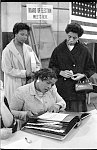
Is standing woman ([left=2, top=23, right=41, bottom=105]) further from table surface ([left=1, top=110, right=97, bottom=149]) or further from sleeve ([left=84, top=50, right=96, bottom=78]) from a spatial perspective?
table surface ([left=1, top=110, right=97, bottom=149])

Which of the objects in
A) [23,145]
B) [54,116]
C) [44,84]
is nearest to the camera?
[23,145]

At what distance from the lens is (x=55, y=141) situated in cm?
158

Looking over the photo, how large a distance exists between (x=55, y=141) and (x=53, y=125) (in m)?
0.17

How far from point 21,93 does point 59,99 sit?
0.42 m

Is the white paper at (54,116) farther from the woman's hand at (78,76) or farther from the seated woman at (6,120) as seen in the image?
the woman's hand at (78,76)

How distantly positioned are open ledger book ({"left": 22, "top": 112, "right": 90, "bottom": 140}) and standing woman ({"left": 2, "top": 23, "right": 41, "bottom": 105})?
0.93 meters

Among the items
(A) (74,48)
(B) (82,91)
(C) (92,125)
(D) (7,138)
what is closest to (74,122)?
(C) (92,125)

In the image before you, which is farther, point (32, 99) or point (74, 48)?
point (74, 48)

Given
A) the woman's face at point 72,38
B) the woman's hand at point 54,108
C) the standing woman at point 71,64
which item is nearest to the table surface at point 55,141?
the woman's hand at point 54,108

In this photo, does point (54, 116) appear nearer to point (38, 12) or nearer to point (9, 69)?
point (9, 69)

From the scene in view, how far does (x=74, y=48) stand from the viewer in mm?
2842

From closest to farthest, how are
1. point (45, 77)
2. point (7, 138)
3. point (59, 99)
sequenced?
point (7, 138) → point (45, 77) → point (59, 99)

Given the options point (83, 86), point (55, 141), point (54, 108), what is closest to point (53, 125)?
point (55, 141)

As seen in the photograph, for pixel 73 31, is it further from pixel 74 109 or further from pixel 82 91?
pixel 74 109
